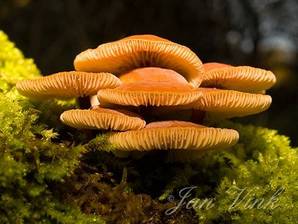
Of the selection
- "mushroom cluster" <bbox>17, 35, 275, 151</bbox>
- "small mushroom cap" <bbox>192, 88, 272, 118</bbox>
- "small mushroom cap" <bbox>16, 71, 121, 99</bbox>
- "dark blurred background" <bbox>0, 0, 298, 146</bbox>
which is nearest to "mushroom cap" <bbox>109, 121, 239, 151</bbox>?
"mushroom cluster" <bbox>17, 35, 275, 151</bbox>

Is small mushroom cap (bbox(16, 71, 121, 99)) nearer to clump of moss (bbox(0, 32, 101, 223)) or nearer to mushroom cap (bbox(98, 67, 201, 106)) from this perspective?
mushroom cap (bbox(98, 67, 201, 106))

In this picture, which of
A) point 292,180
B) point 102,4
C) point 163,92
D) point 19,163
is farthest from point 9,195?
point 102,4

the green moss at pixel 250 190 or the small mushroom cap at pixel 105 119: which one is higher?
the small mushroom cap at pixel 105 119

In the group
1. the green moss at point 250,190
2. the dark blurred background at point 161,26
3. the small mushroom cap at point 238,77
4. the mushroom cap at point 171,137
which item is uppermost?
the dark blurred background at point 161,26

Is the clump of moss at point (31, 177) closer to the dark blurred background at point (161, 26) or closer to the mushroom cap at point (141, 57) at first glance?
the mushroom cap at point (141, 57)

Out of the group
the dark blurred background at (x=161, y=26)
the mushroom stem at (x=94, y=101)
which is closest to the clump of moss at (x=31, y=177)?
A: the mushroom stem at (x=94, y=101)

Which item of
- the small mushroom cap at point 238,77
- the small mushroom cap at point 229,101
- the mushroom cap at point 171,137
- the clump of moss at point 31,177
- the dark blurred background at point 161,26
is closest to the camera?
the clump of moss at point 31,177

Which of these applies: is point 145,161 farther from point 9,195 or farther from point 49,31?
point 49,31

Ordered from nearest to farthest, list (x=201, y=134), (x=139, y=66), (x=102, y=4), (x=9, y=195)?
(x=9, y=195)
(x=201, y=134)
(x=139, y=66)
(x=102, y=4)
